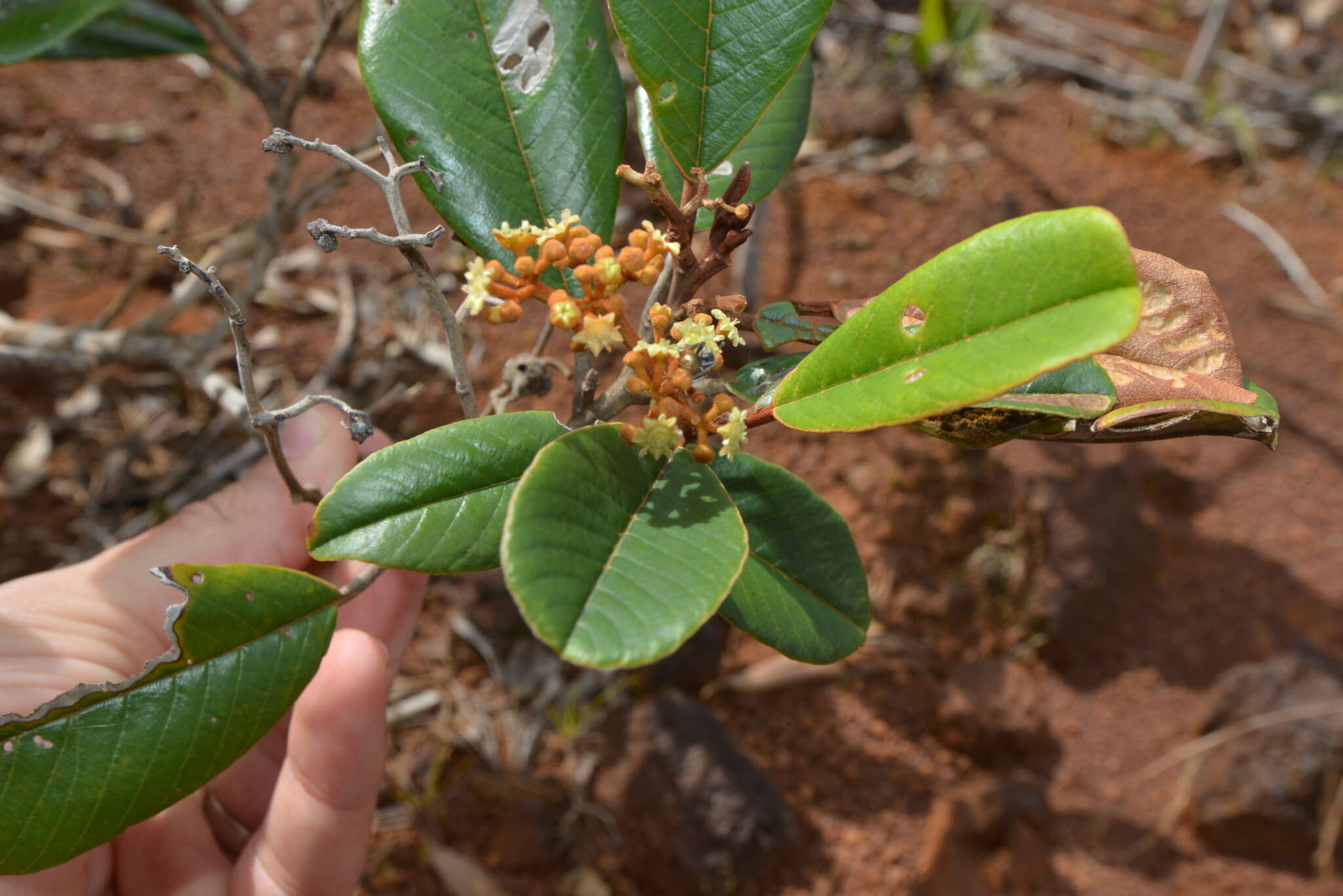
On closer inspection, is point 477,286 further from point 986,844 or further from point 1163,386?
point 986,844

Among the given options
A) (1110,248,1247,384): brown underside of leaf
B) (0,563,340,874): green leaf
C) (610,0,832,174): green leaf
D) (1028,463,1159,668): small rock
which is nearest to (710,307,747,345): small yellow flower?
(610,0,832,174): green leaf

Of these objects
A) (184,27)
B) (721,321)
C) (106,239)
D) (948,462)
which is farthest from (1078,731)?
(106,239)

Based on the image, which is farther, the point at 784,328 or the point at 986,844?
the point at 986,844

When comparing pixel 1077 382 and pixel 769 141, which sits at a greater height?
pixel 769 141

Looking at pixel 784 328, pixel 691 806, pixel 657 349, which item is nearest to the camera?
pixel 657 349

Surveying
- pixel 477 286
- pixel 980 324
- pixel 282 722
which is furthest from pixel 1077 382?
pixel 282 722

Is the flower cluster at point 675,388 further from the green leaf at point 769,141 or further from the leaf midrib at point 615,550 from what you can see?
the green leaf at point 769,141

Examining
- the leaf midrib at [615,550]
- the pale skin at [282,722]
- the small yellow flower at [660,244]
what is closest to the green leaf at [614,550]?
the leaf midrib at [615,550]
